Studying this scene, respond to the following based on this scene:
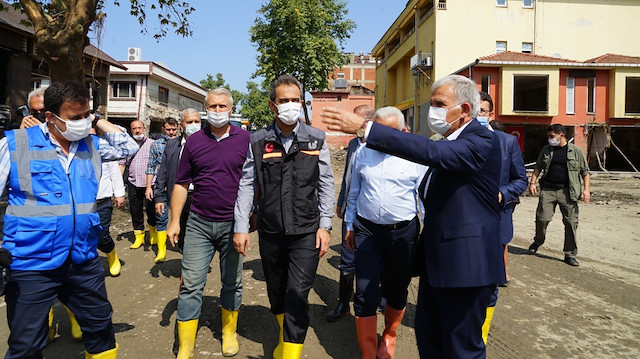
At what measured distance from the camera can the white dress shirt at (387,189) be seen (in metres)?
3.34

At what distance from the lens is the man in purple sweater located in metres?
3.39

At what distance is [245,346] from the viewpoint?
12.0 ft

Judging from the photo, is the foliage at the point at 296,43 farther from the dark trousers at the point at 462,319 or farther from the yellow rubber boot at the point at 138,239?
the dark trousers at the point at 462,319

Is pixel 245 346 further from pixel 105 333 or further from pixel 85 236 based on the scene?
pixel 85 236

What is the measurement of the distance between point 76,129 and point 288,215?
1.52 metres

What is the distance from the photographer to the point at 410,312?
4535mm

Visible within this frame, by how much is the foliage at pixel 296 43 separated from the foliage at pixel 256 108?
28917 millimetres

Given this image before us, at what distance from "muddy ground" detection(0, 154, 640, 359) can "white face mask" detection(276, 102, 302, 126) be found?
201 cm

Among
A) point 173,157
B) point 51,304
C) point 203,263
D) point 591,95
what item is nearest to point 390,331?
point 203,263

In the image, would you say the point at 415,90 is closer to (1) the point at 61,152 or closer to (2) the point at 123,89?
(2) the point at 123,89

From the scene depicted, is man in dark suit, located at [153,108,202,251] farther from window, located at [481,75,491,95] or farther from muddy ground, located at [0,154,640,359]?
window, located at [481,75,491,95]

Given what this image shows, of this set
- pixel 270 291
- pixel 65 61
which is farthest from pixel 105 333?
pixel 65 61

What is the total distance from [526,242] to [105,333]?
761 centimetres

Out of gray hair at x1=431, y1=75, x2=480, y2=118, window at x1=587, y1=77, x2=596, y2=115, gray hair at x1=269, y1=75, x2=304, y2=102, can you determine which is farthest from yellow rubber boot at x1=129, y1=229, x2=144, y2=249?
window at x1=587, y1=77, x2=596, y2=115
